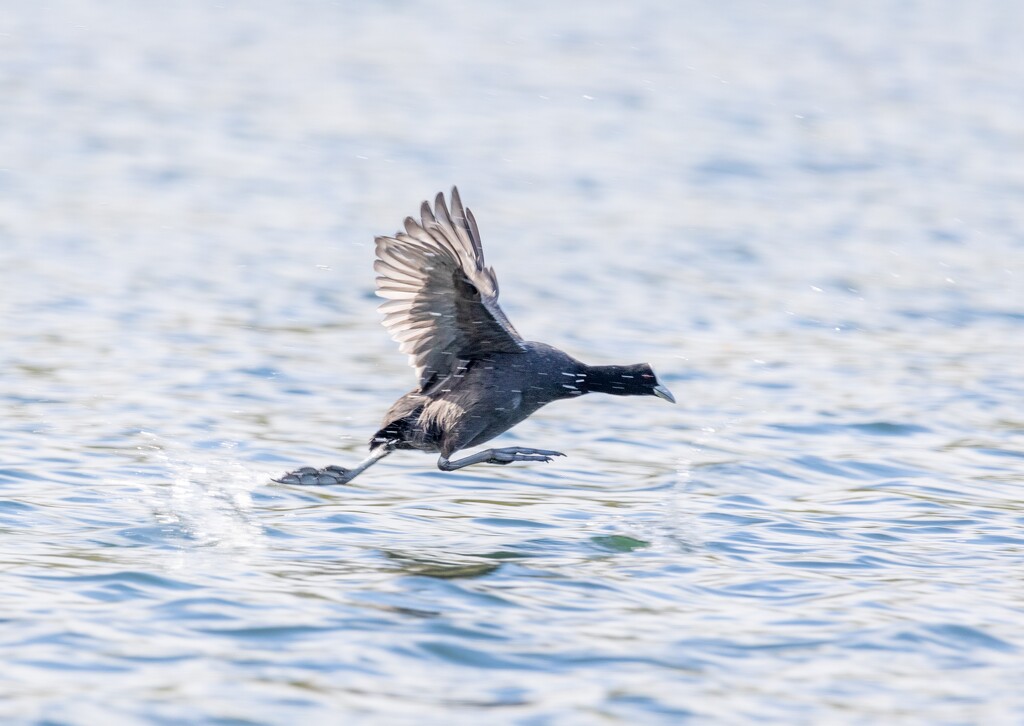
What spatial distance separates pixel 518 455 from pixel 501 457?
0.32ft

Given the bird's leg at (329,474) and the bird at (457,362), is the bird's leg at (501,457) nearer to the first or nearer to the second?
the bird at (457,362)

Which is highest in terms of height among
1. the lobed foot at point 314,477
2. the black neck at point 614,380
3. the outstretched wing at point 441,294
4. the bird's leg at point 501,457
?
the outstretched wing at point 441,294

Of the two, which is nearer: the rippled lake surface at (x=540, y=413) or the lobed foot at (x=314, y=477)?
the rippled lake surface at (x=540, y=413)

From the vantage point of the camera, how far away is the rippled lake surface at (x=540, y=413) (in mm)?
5684

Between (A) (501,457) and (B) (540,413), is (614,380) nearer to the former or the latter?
(A) (501,457)

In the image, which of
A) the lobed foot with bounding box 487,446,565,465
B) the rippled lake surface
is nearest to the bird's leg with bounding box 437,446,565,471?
the lobed foot with bounding box 487,446,565,465

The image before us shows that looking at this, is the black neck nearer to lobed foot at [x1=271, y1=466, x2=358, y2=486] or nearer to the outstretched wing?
the outstretched wing

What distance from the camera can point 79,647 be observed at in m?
5.59

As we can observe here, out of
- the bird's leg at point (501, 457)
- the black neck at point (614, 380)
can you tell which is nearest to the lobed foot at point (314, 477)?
the bird's leg at point (501, 457)

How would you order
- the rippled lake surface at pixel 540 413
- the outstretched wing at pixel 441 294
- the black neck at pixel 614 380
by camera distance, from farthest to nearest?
the black neck at pixel 614 380, the outstretched wing at pixel 441 294, the rippled lake surface at pixel 540 413

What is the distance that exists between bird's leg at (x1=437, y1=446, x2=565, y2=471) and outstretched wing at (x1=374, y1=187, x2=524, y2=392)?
416mm

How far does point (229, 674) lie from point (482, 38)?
64.9 ft

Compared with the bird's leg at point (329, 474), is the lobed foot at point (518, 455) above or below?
above

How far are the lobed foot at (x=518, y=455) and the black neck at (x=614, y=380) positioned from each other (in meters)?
0.42
